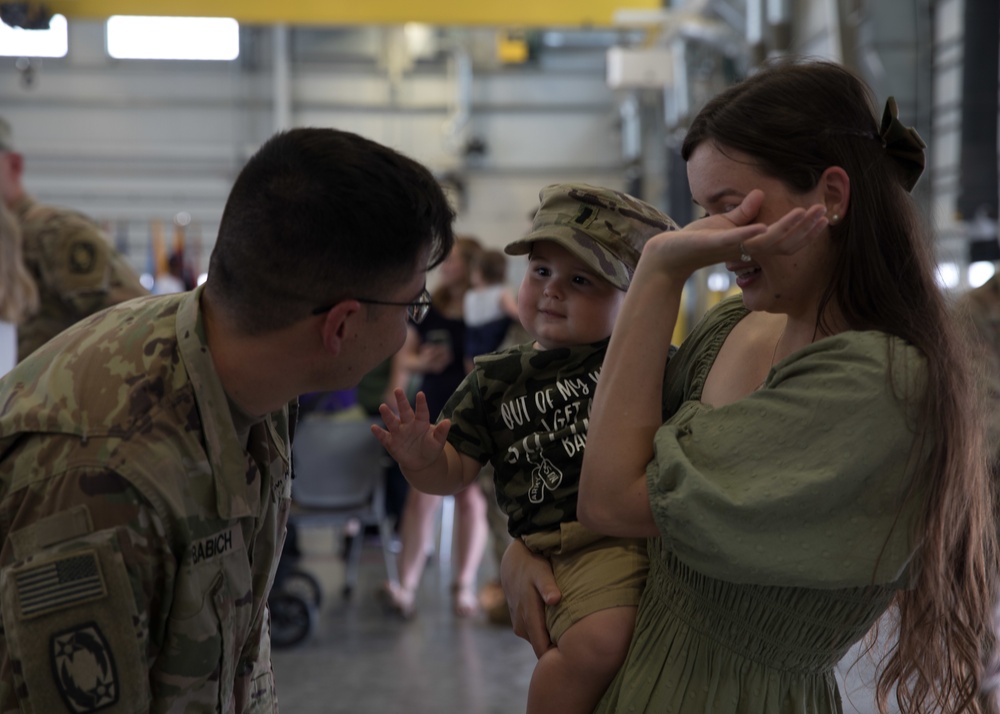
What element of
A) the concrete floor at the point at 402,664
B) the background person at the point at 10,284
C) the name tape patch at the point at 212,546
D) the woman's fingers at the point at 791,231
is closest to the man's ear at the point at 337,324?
the name tape patch at the point at 212,546

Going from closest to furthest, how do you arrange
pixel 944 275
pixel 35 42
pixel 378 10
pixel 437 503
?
pixel 944 275, pixel 437 503, pixel 378 10, pixel 35 42

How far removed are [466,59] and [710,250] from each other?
13498mm

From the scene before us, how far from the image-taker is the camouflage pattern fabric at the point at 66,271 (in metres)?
3.21

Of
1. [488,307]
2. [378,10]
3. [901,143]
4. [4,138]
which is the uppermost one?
[378,10]

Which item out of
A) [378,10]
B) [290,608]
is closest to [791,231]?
[290,608]

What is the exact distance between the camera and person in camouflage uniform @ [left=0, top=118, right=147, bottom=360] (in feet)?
10.5

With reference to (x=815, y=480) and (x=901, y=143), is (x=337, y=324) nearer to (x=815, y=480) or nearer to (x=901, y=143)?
(x=815, y=480)

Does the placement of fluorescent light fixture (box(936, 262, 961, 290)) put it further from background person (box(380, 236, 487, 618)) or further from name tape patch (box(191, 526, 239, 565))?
background person (box(380, 236, 487, 618))

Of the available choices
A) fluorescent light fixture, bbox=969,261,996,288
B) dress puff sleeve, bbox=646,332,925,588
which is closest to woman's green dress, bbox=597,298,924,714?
dress puff sleeve, bbox=646,332,925,588

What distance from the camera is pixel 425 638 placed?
4.64 metres

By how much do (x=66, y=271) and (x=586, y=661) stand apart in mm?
2385

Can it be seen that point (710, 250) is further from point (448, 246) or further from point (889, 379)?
point (448, 246)

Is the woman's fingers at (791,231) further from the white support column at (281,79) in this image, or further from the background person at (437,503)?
the white support column at (281,79)

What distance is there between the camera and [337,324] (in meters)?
1.27
